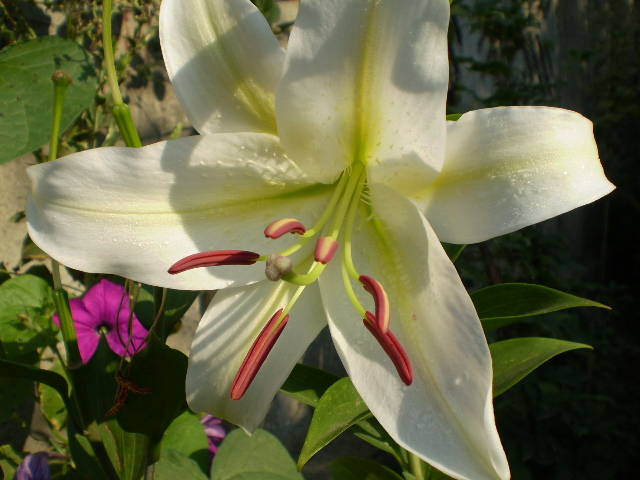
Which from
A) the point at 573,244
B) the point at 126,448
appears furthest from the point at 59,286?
the point at 573,244

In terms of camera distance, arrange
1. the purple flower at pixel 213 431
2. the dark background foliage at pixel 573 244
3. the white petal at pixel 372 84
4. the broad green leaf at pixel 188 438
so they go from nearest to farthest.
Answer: the white petal at pixel 372 84
the broad green leaf at pixel 188 438
the purple flower at pixel 213 431
the dark background foliage at pixel 573 244

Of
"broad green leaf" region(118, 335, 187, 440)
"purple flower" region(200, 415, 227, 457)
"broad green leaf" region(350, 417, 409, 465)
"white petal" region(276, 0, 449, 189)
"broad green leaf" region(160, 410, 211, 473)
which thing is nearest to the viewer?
"white petal" region(276, 0, 449, 189)

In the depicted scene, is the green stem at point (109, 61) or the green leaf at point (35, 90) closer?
the green stem at point (109, 61)

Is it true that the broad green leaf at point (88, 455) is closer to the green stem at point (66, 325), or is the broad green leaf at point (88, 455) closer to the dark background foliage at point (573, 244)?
the green stem at point (66, 325)

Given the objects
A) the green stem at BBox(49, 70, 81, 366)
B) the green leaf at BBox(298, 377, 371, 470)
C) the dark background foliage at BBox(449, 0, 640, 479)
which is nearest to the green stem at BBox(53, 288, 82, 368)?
the green stem at BBox(49, 70, 81, 366)

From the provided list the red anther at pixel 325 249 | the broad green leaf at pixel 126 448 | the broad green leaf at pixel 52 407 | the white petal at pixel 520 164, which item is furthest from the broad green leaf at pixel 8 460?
the white petal at pixel 520 164

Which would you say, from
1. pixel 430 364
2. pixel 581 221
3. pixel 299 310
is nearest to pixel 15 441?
pixel 299 310

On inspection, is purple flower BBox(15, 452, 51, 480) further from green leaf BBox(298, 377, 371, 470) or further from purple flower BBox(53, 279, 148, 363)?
green leaf BBox(298, 377, 371, 470)
